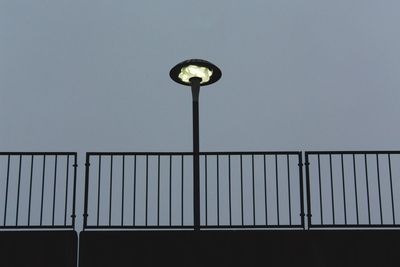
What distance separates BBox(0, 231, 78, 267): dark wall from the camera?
31.4 ft

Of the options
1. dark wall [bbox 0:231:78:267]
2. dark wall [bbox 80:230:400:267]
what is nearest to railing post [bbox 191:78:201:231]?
dark wall [bbox 80:230:400:267]

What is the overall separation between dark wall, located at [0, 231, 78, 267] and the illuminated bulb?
9.76 ft

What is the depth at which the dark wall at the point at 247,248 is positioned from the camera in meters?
9.71

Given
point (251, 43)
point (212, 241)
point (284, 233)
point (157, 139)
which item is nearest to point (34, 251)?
point (212, 241)

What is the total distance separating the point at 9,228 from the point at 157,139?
→ 11157mm

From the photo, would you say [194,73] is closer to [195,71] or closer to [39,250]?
[195,71]

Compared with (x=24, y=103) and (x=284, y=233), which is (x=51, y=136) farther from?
(x=284, y=233)

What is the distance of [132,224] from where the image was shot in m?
9.96

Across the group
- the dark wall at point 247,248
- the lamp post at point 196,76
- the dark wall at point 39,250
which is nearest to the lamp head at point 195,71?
the lamp post at point 196,76

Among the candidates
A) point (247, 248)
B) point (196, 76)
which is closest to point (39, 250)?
point (247, 248)

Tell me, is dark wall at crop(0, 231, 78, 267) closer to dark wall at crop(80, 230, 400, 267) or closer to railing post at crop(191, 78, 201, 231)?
dark wall at crop(80, 230, 400, 267)

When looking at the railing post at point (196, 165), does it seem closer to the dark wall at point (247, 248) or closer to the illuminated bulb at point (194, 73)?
the illuminated bulb at point (194, 73)

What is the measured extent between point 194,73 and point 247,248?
2826 millimetres

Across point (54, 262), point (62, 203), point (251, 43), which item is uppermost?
point (251, 43)
